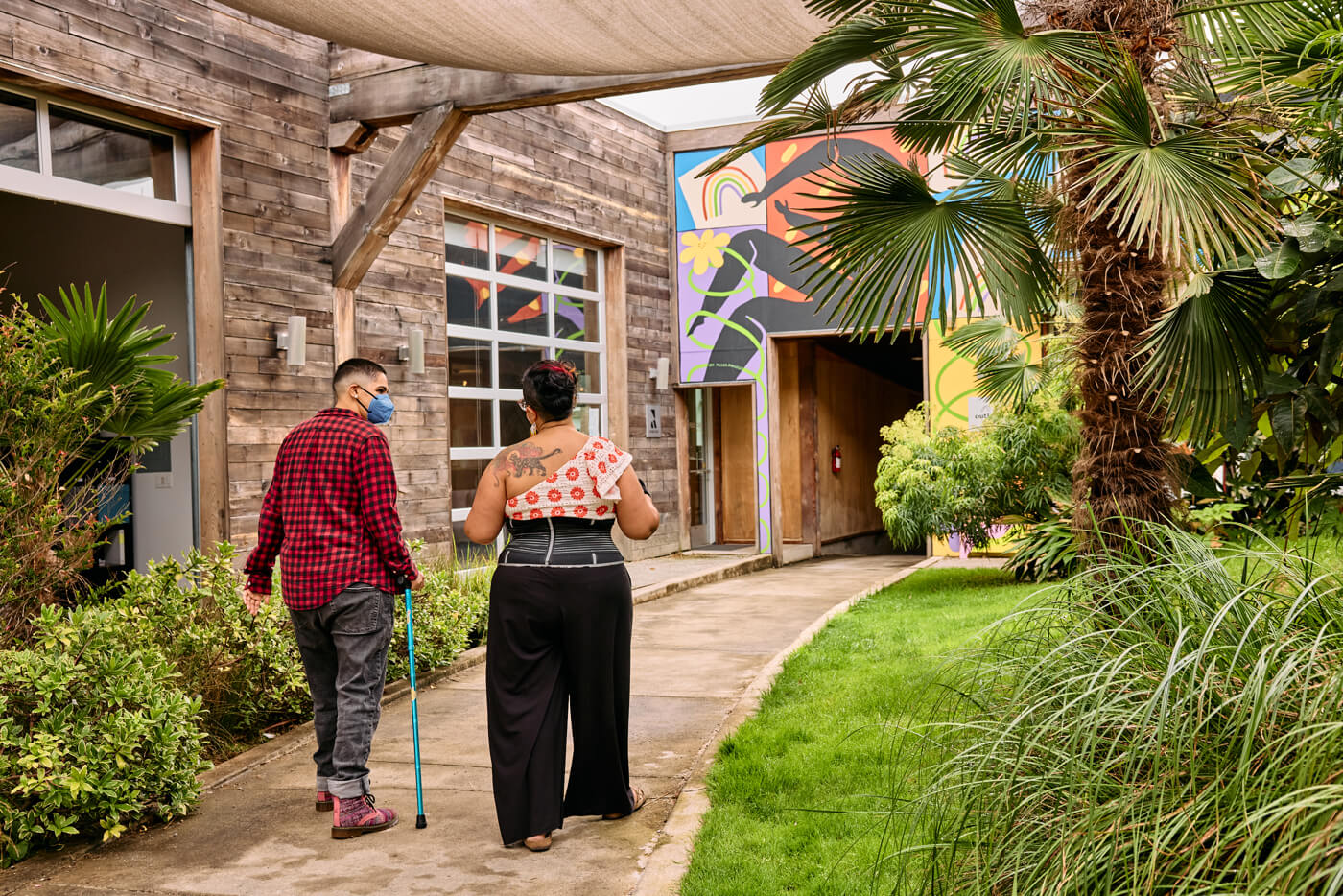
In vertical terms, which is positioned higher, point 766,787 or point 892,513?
point 892,513

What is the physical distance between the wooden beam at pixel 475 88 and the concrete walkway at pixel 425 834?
3.54 meters

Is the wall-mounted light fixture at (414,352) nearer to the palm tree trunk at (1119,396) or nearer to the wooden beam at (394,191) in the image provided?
the wooden beam at (394,191)

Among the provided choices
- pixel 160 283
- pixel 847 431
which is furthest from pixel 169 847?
pixel 847 431

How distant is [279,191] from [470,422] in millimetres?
3341

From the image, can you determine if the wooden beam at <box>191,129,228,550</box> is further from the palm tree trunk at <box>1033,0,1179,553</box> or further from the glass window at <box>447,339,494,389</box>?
the palm tree trunk at <box>1033,0,1179,553</box>

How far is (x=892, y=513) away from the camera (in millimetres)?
10688

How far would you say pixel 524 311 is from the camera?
12.2 m

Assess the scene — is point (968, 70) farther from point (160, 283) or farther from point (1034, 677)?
point (160, 283)

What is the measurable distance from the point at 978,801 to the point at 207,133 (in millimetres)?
7221

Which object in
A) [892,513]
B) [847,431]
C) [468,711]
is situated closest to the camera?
[468,711]

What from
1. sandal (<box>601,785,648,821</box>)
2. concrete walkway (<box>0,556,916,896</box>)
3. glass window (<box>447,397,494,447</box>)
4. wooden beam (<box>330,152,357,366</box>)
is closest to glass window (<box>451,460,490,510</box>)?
glass window (<box>447,397,494,447</box>)

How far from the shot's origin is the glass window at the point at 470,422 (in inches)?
429

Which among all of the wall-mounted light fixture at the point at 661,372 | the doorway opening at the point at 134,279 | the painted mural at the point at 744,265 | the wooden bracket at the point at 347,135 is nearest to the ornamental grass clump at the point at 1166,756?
the doorway opening at the point at 134,279

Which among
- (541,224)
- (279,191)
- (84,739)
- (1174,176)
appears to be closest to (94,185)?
(279,191)
